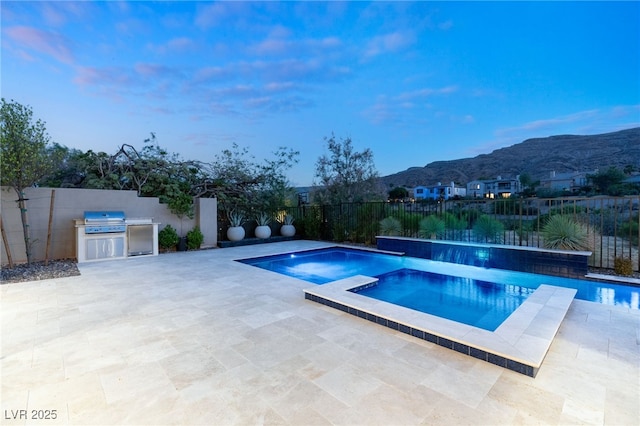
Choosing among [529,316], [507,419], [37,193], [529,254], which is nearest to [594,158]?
→ [529,254]

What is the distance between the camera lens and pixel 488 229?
7.86 m

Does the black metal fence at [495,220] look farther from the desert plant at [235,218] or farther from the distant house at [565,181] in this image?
the distant house at [565,181]

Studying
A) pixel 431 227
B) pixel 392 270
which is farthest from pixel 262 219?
pixel 431 227

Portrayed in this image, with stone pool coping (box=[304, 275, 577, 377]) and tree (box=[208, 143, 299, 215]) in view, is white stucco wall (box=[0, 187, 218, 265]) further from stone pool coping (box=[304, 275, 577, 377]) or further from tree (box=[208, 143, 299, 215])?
stone pool coping (box=[304, 275, 577, 377])

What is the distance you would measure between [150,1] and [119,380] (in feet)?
30.9

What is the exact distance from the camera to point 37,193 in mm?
7309

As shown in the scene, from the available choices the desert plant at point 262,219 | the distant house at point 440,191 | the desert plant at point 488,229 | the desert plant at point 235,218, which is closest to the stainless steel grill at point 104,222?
the desert plant at point 235,218

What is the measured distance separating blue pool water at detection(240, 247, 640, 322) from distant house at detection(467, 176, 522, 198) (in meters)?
16.8

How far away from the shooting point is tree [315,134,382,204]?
14391 millimetres

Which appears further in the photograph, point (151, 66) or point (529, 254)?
point (151, 66)

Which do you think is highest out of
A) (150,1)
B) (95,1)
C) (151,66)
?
(150,1)

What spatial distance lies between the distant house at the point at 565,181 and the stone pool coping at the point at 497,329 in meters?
17.5

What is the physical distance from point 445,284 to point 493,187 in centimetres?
2159

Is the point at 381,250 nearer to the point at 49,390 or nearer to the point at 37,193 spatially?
the point at 49,390
